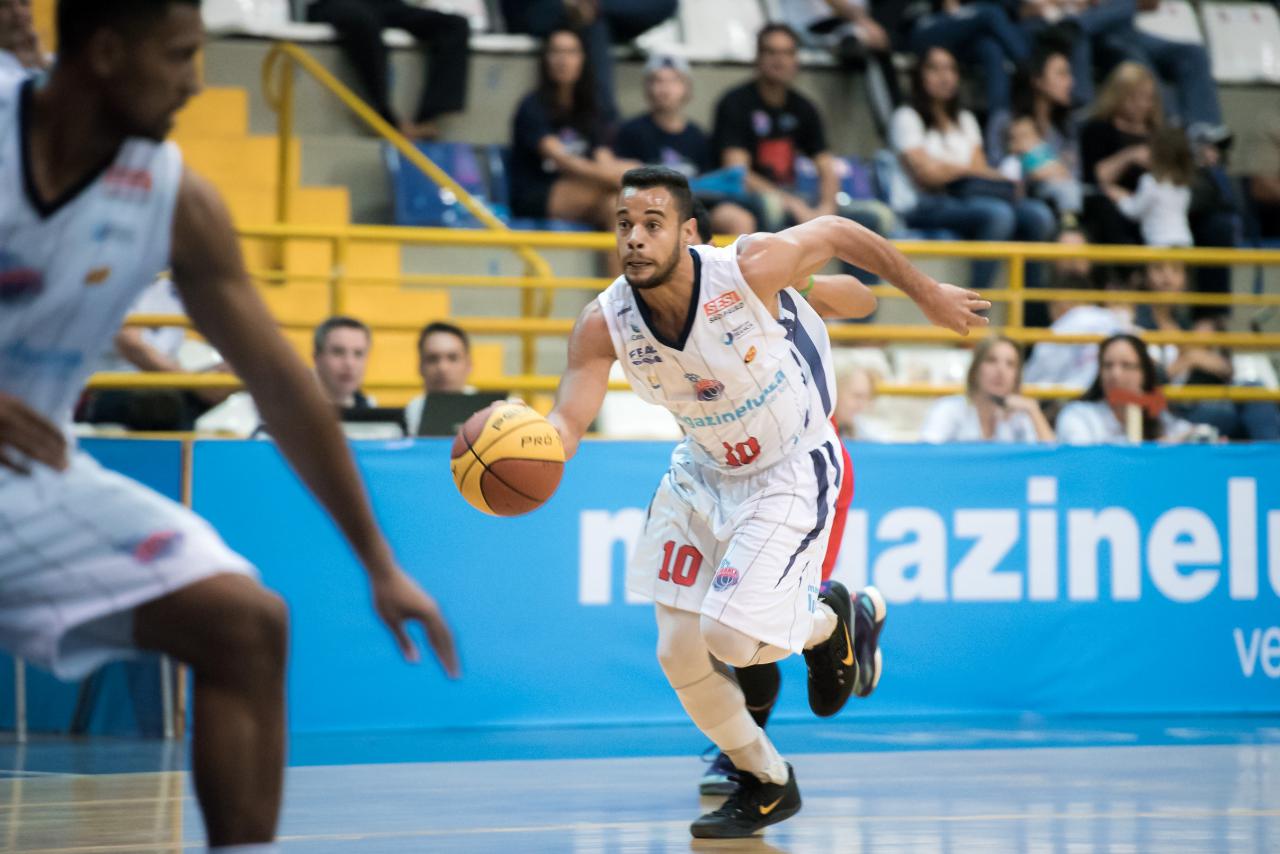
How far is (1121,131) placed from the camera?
13.6 metres

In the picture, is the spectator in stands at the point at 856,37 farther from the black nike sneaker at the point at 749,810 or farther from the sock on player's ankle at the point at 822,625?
the black nike sneaker at the point at 749,810

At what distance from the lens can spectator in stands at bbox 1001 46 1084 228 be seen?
13.4 m

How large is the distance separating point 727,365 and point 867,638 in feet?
4.64

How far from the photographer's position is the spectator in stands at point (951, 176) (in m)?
12.8

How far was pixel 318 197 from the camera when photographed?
12.2m

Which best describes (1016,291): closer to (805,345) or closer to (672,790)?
(672,790)

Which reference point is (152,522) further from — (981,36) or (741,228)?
(981,36)

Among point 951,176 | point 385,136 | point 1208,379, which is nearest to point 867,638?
point 1208,379

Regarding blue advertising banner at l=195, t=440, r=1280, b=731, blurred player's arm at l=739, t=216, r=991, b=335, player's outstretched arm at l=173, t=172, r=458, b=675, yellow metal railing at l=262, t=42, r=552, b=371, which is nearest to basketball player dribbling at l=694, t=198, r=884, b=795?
blurred player's arm at l=739, t=216, r=991, b=335

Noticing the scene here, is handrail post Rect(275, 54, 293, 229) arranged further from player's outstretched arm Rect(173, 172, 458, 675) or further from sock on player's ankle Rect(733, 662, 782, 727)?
player's outstretched arm Rect(173, 172, 458, 675)

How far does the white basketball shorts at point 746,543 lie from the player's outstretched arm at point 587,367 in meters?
0.48

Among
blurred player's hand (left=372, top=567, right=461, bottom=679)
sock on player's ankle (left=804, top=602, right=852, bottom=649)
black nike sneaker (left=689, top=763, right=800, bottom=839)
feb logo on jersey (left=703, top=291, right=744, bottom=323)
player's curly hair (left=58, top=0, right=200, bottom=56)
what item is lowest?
black nike sneaker (left=689, top=763, right=800, bottom=839)

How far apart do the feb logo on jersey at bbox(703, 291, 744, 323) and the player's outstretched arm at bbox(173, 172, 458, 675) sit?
2898 millimetres

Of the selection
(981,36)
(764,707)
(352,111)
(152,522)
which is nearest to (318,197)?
(352,111)
